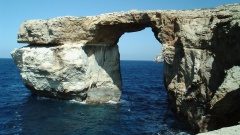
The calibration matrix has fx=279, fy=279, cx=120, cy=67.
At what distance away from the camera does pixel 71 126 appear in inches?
986

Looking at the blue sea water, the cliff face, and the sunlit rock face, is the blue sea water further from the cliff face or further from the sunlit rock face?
the cliff face

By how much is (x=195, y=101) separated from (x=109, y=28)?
15913 millimetres

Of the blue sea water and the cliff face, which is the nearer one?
the cliff face

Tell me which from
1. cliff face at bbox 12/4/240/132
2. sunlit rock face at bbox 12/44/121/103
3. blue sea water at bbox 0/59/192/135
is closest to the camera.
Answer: cliff face at bbox 12/4/240/132

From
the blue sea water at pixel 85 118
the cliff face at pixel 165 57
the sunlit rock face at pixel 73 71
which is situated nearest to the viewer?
the cliff face at pixel 165 57

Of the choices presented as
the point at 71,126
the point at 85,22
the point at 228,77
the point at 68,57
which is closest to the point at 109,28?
the point at 85,22

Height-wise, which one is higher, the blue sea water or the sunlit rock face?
the sunlit rock face

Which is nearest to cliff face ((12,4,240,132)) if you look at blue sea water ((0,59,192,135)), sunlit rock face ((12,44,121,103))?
sunlit rock face ((12,44,121,103))

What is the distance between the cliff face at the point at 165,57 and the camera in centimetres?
1875

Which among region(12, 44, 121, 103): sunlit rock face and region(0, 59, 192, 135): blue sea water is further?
region(12, 44, 121, 103): sunlit rock face

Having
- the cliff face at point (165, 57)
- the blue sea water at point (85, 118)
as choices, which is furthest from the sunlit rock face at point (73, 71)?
the blue sea water at point (85, 118)

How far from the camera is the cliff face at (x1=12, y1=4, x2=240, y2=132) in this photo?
61.5ft

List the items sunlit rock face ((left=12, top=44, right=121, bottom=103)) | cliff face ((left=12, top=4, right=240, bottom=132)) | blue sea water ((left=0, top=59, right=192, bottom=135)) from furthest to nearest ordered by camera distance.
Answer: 1. sunlit rock face ((left=12, top=44, right=121, bottom=103))
2. blue sea water ((left=0, top=59, right=192, bottom=135))
3. cliff face ((left=12, top=4, right=240, bottom=132))

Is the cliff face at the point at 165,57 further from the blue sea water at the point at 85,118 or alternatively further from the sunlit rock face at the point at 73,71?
the blue sea water at the point at 85,118
